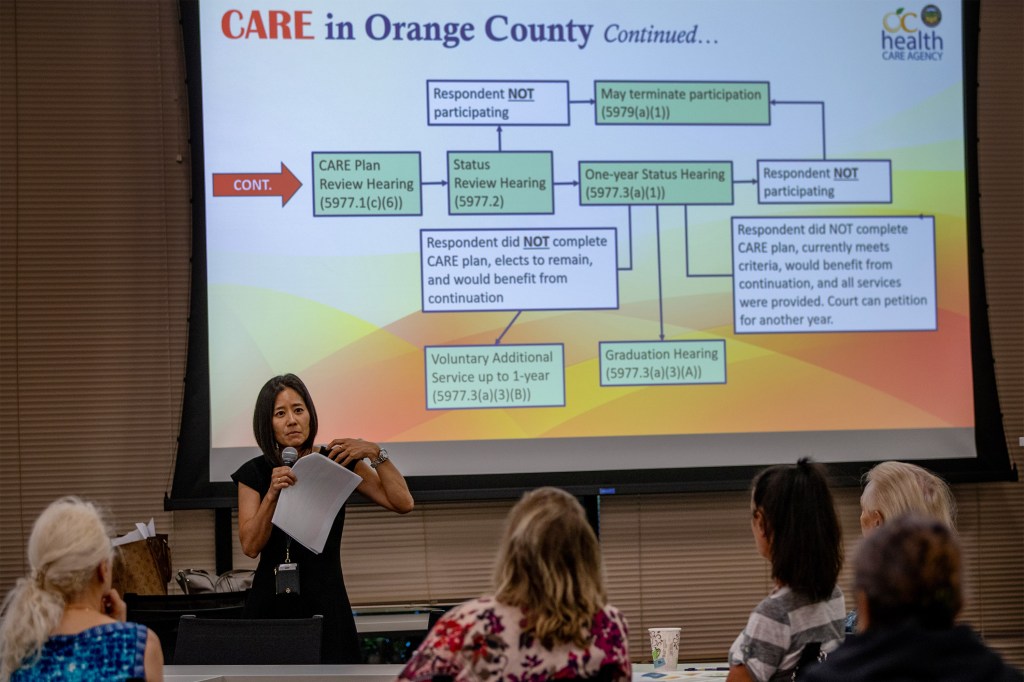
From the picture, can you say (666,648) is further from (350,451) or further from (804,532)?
(350,451)

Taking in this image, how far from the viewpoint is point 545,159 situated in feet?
14.1

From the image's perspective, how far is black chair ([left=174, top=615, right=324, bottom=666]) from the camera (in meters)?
2.49

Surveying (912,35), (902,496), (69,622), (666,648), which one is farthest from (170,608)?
(912,35)

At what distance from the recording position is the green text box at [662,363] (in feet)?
14.0

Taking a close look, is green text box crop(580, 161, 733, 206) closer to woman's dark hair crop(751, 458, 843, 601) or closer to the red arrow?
the red arrow

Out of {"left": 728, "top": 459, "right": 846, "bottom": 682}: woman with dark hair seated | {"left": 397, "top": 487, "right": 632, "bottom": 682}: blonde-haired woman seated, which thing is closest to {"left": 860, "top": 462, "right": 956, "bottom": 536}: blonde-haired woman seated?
{"left": 728, "top": 459, "right": 846, "bottom": 682}: woman with dark hair seated

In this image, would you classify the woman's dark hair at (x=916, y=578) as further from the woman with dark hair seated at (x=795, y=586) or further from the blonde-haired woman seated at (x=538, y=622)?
the woman with dark hair seated at (x=795, y=586)

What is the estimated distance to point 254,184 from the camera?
4.16 m

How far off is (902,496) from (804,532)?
1.79 ft

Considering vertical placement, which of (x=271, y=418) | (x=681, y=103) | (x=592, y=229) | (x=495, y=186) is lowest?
(x=271, y=418)

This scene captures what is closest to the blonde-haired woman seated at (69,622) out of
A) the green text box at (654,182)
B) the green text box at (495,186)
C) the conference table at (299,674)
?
the conference table at (299,674)

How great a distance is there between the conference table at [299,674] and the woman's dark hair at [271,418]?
0.88m

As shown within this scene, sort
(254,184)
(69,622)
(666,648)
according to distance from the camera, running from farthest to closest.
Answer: (254,184) → (666,648) → (69,622)

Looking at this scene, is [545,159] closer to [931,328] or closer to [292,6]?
[292,6]
